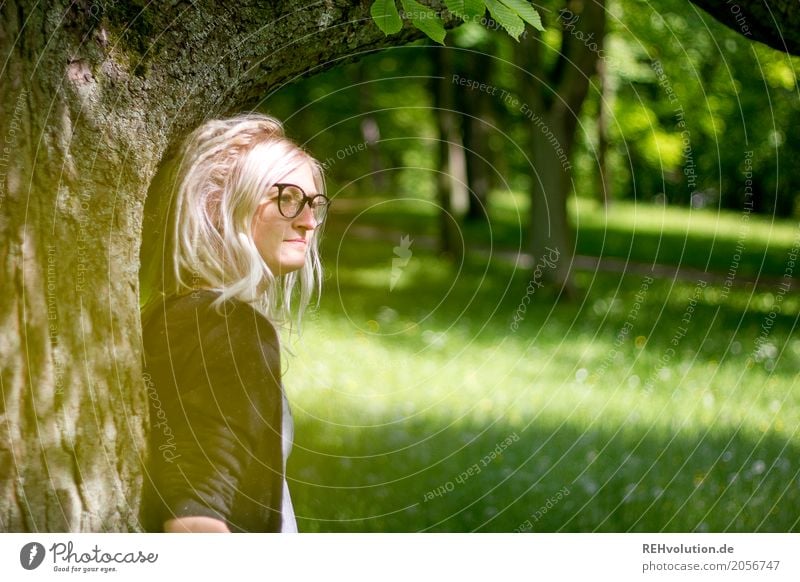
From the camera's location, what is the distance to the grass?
14.3ft

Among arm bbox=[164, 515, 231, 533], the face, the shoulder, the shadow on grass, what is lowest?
the shadow on grass

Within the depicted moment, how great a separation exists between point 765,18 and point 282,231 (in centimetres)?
181

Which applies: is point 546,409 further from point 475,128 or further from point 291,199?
point 475,128

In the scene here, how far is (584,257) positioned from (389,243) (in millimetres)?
3112

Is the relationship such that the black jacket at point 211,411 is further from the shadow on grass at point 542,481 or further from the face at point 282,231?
the shadow on grass at point 542,481

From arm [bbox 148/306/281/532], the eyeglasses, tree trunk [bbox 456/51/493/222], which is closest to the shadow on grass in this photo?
arm [bbox 148/306/281/532]

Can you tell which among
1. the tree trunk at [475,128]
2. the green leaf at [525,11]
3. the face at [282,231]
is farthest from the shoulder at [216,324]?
the tree trunk at [475,128]

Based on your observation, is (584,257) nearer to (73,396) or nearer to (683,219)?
(683,219)

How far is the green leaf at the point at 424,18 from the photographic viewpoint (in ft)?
8.20

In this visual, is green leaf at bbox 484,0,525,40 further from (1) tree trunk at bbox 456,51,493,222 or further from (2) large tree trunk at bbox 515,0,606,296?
(1) tree trunk at bbox 456,51,493,222

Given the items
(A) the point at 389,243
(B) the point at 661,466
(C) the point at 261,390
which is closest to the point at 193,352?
(C) the point at 261,390

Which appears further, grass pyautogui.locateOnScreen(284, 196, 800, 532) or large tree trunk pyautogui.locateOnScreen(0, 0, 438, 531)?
grass pyautogui.locateOnScreen(284, 196, 800, 532)

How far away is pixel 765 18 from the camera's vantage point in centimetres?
307

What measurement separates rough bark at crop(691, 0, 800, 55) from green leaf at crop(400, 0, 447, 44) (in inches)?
43.5
